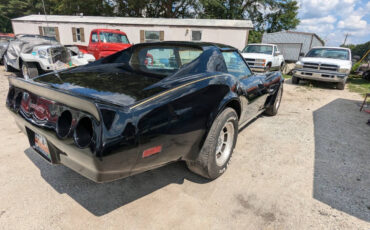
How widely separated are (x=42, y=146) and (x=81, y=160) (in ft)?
2.31

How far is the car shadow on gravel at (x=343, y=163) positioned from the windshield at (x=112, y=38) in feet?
26.6

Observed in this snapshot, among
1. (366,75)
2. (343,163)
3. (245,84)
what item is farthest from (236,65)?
(366,75)

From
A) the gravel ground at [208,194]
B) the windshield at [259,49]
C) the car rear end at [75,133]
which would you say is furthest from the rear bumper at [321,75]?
the car rear end at [75,133]

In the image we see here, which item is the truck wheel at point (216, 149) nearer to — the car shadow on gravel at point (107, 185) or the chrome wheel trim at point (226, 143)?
the chrome wheel trim at point (226, 143)

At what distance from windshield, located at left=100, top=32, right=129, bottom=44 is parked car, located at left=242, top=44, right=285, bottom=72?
18.3 ft

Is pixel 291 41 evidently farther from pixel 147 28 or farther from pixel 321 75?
pixel 321 75

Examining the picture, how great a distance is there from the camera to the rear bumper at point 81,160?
1.31 meters

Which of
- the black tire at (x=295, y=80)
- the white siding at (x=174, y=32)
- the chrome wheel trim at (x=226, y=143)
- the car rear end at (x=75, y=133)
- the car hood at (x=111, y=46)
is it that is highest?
the white siding at (x=174, y=32)

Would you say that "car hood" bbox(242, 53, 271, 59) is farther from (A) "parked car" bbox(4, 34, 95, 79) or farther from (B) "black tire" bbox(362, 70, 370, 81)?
(A) "parked car" bbox(4, 34, 95, 79)

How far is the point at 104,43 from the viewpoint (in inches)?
341

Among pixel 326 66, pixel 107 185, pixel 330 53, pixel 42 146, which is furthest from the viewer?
pixel 330 53

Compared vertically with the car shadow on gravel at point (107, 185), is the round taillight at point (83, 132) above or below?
above

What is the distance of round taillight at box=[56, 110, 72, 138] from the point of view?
151 cm

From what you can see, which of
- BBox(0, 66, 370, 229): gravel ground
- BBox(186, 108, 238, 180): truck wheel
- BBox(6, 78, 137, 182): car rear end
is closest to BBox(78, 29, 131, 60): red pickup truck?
BBox(0, 66, 370, 229): gravel ground
